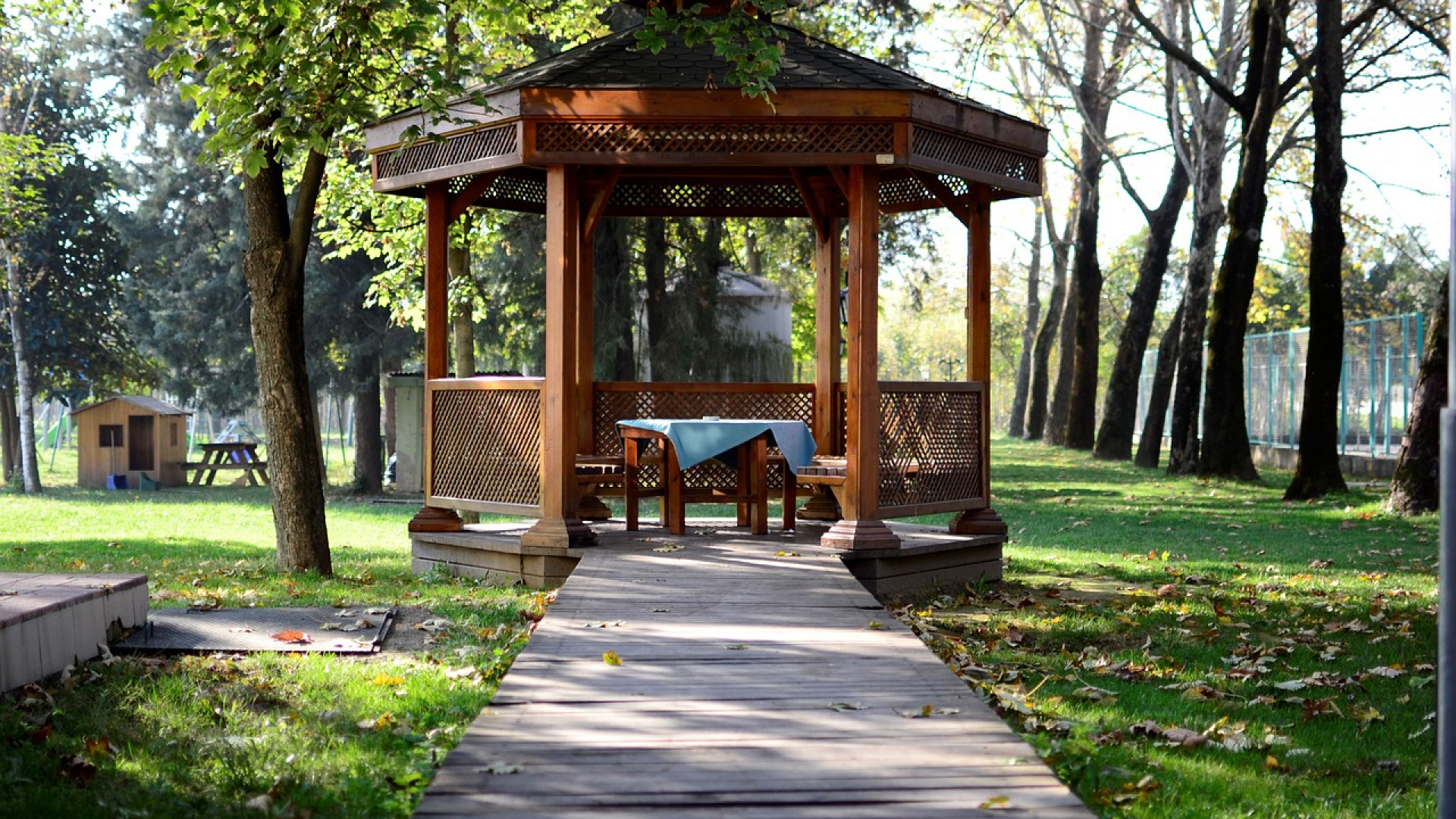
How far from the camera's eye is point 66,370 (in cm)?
2775

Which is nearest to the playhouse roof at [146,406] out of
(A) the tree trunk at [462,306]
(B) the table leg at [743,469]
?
(A) the tree trunk at [462,306]

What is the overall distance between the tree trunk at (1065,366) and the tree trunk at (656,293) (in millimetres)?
14601

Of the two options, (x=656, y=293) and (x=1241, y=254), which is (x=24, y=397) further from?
(x=1241, y=254)

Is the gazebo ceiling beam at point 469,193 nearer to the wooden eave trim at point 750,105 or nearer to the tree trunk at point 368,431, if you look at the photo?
the wooden eave trim at point 750,105

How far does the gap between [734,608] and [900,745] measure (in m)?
2.82

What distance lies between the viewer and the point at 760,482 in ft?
33.8

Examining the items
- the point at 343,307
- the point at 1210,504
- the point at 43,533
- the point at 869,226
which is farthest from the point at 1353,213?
the point at 43,533

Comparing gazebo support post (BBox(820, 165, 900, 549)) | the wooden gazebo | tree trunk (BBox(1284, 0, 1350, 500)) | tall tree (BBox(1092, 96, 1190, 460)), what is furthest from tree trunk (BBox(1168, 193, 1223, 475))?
gazebo support post (BBox(820, 165, 900, 549))

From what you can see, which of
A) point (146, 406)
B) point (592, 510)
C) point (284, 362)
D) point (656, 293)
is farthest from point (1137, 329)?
point (284, 362)

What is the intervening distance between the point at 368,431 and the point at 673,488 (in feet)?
49.1

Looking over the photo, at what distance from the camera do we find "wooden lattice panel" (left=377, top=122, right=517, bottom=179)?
9312mm

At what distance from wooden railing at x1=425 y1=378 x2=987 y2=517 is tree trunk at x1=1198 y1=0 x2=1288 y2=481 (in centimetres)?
1087

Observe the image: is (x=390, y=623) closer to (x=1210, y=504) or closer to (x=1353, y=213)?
(x=1210, y=504)

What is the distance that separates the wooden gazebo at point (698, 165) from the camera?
902cm
